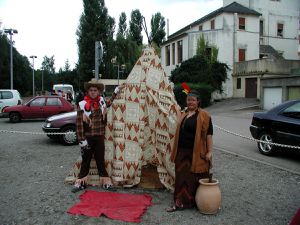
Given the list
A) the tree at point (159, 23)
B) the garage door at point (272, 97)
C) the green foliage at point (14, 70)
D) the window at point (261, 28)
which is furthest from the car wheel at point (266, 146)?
the tree at point (159, 23)

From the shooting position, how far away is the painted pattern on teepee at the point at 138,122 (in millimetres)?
6449

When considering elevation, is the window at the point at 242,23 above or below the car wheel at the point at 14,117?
above

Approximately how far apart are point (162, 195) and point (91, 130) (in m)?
1.71

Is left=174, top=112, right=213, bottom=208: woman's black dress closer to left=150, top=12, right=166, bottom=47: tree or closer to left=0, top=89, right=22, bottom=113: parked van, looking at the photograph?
left=0, top=89, right=22, bottom=113: parked van

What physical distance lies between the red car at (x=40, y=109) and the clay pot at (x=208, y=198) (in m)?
13.9

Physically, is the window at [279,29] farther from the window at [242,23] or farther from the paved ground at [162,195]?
the paved ground at [162,195]

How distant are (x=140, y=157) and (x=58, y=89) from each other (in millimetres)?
27788

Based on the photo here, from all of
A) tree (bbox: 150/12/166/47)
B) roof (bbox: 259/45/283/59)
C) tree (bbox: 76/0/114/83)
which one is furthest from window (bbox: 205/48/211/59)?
tree (bbox: 150/12/166/47)

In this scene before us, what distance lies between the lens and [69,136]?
1130cm

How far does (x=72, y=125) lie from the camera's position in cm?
1140

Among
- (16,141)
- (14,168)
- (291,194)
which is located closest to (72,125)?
(16,141)

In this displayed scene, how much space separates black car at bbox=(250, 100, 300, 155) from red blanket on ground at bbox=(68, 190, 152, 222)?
4738mm

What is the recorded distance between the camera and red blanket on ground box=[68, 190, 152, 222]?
509 cm

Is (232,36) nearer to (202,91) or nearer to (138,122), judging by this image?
(202,91)
